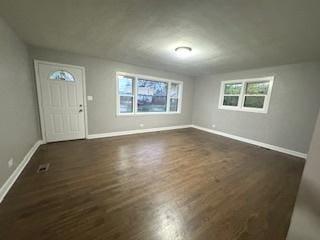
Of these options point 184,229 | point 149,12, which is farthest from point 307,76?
point 184,229

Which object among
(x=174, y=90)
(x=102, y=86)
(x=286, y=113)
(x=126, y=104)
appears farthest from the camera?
(x=174, y=90)

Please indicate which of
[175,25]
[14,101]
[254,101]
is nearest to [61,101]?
[14,101]

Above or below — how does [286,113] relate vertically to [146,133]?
above

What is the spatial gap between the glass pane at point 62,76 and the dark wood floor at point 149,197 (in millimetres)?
1827

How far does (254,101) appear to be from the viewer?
4.59m

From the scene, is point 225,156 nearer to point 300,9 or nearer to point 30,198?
point 300,9

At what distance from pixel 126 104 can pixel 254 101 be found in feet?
14.1

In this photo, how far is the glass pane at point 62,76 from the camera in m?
3.64

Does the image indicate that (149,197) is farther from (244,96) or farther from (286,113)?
(244,96)

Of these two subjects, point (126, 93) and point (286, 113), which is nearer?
point (286, 113)

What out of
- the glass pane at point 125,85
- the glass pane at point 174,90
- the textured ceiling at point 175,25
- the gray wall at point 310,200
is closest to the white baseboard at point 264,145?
the glass pane at point 174,90

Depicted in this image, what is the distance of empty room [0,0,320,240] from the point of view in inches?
61.1

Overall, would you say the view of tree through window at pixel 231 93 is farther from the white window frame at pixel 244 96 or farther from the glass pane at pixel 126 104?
the glass pane at pixel 126 104

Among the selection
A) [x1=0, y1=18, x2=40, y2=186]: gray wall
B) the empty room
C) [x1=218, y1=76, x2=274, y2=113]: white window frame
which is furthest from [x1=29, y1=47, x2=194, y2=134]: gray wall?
[x1=218, y1=76, x2=274, y2=113]: white window frame
